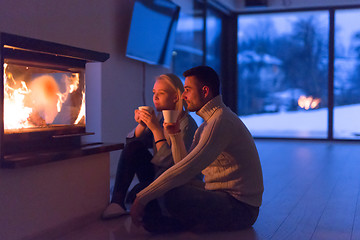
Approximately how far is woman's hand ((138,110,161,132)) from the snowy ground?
5.72m

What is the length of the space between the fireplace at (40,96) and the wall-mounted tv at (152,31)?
148cm

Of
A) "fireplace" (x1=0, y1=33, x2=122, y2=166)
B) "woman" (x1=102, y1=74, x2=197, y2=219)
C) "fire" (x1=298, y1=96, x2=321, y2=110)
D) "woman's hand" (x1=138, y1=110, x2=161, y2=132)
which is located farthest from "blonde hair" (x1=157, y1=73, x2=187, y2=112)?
"fire" (x1=298, y1=96, x2=321, y2=110)

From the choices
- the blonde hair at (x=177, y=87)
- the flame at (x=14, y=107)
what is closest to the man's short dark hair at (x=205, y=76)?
the blonde hair at (x=177, y=87)

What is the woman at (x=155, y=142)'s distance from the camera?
2469mm

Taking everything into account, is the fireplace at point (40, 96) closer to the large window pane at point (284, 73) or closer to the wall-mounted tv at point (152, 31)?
the wall-mounted tv at point (152, 31)

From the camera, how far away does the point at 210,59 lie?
707 cm

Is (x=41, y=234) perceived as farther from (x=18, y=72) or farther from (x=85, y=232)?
(x=18, y=72)

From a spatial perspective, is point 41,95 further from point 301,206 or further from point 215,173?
point 301,206

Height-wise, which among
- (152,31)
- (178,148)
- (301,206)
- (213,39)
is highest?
(213,39)

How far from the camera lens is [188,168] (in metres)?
1.96

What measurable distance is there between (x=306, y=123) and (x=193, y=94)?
19.7 feet

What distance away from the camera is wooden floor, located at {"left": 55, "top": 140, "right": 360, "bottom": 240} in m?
2.28

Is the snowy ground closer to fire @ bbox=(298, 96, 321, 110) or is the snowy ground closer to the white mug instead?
fire @ bbox=(298, 96, 321, 110)

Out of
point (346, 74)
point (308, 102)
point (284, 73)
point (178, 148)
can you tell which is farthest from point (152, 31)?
point (346, 74)
